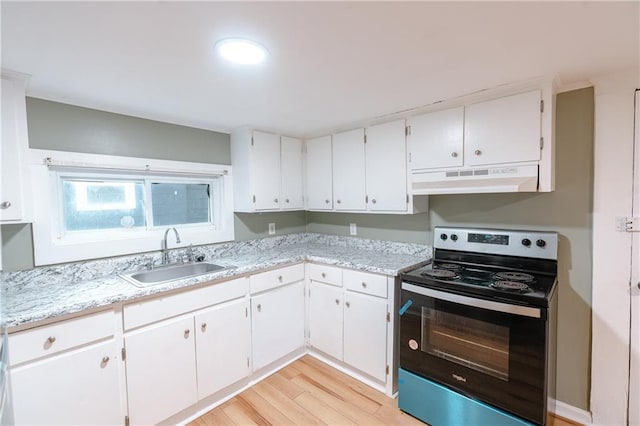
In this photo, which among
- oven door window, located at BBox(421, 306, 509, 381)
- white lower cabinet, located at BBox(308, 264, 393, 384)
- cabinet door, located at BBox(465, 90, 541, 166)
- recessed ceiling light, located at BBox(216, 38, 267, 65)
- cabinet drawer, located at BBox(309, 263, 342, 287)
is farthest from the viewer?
cabinet drawer, located at BBox(309, 263, 342, 287)

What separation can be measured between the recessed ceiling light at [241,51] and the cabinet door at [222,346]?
5.21ft

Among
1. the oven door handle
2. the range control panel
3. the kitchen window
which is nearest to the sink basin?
the kitchen window

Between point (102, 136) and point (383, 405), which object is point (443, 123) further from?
point (102, 136)

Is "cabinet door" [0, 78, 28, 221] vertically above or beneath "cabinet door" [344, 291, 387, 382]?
above

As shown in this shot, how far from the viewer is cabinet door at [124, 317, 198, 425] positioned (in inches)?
66.2

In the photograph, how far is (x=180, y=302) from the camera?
186cm

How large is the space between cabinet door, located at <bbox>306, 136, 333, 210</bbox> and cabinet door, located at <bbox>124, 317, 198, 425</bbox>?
1640mm

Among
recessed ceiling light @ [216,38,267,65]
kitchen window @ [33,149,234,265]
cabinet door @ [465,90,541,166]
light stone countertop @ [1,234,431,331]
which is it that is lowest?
light stone countertop @ [1,234,431,331]

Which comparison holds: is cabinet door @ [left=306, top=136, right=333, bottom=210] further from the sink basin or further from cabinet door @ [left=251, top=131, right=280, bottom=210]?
the sink basin

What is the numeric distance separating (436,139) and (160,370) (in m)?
2.42

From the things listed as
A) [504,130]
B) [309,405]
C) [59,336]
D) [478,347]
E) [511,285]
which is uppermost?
[504,130]

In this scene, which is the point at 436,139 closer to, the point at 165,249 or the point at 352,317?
the point at 352,317

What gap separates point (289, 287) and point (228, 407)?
3.14ft

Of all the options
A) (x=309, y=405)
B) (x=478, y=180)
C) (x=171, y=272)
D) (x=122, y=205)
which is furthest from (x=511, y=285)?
(x=122, y=205)
